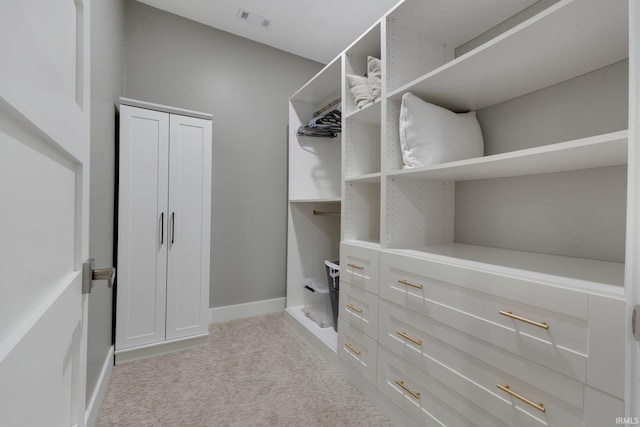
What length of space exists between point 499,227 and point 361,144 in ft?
A: 3.15

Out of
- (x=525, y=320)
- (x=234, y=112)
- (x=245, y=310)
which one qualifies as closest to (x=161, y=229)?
(x=245, y=310)

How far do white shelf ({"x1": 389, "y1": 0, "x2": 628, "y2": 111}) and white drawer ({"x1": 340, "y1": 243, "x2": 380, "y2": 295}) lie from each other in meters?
0.86

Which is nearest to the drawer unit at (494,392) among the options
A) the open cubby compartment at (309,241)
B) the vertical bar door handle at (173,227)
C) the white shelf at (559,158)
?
the white shelf at (559,158)

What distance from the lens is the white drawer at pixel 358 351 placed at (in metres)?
1.58

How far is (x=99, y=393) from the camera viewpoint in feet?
4.88

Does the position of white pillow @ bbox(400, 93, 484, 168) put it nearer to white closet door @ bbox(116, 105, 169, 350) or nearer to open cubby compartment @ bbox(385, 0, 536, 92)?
open cubby compartment @ bbox(385, 0, 536, 92)

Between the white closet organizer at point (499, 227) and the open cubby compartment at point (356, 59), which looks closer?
the white closet organizer at point (499, 227)

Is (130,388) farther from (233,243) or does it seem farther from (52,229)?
(52,229)

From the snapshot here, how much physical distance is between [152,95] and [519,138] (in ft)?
8.44

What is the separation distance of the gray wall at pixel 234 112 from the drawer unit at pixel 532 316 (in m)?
1.80

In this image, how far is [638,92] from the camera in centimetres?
53

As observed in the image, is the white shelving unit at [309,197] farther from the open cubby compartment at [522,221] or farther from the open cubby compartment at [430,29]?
the open cubby compartment at [522,221]

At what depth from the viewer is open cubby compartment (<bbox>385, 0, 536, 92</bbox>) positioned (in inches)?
56.2

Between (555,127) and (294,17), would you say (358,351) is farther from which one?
(294,17)
